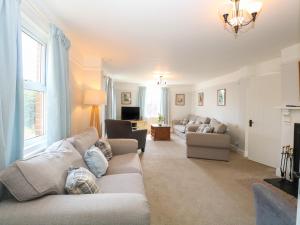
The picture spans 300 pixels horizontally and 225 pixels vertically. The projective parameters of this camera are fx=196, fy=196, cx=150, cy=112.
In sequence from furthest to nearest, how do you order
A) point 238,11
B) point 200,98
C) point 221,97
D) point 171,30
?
point 200,98
point 221,97
point 171,30
point 238,11

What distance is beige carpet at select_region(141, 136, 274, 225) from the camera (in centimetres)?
221

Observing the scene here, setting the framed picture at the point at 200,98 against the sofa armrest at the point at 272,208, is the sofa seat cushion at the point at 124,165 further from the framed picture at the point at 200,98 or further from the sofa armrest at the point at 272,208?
the framed picture at the point at 200,98

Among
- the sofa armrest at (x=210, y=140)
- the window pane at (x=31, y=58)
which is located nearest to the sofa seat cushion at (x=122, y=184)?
the window pane at (x=31, y=58)

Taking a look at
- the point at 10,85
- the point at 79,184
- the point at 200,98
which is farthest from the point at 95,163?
the point at 200,98

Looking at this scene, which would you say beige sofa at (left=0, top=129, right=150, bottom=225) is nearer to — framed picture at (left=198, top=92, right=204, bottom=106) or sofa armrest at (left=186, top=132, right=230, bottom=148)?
sofa armrest at (left=186, top=132, right=230, bottom=148)

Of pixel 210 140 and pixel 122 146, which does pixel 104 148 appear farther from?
pixel 210 140

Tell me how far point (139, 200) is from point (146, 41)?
2.53 metres

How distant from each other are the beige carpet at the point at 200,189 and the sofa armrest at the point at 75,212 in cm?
107

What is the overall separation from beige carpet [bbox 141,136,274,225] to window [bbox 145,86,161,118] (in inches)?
178

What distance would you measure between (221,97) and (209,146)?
8.02 feet

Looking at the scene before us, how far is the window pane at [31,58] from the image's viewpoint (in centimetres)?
208

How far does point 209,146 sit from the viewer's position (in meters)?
4.53

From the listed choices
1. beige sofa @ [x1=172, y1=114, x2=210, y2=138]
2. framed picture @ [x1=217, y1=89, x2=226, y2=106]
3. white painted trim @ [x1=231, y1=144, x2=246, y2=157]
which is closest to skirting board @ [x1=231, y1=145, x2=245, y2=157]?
white painted trim @ [x1=231, y1=144, x2=246, y2=157]

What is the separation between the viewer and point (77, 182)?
151cm
